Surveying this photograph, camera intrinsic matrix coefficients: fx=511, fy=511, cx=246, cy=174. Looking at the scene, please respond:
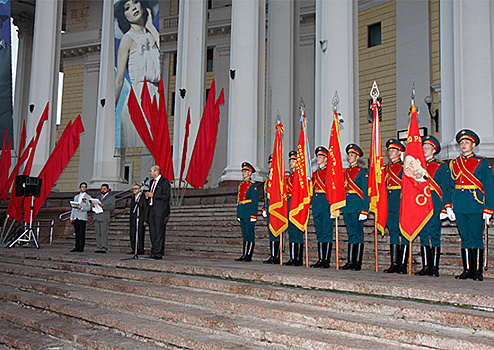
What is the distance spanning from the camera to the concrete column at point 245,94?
51.6 feet

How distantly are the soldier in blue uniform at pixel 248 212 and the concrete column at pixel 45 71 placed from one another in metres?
12.9

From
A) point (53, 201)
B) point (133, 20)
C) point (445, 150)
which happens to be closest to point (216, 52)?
point (133, 20)

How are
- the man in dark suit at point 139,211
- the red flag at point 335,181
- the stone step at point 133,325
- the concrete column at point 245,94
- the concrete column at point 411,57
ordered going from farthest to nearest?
1. the concrete column at point 411,57
2. the concrete column at point 245,94
3. the man in dark suit at point 139,211
4. the red flag at point 335,181
5. the stone step at point 133,325

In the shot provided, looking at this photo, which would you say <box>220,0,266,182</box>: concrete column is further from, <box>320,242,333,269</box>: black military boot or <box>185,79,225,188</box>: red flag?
<box>320,242,333,269</box>: black military boot

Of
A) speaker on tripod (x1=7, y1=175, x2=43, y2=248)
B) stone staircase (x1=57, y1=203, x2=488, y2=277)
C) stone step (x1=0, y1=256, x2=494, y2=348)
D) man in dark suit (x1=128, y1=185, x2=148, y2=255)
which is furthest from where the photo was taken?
speaker on tripod (x1=7, y1=175, x2=43, y2=248)

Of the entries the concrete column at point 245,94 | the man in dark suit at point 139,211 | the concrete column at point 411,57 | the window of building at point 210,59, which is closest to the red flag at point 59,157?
the man in dark suit at point 139,211

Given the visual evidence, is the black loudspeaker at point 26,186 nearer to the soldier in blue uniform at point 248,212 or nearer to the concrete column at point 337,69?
the soldier in blue uniform at point 248,212

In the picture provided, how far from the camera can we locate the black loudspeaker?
40.7 ft

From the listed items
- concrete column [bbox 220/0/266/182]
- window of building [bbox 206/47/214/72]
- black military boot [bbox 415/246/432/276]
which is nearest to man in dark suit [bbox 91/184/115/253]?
concrete column [bbox 220/0/266/182]

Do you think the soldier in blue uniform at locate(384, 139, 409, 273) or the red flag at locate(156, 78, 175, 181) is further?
the red flag at locate(156, 78, 175, 181)

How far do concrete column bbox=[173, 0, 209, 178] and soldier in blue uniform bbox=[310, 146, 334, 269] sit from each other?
1042 cm

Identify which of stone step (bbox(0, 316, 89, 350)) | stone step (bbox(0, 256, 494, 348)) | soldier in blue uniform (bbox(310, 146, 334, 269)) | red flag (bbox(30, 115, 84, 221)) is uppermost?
red flag (bbox(30, 115, 84, 221))

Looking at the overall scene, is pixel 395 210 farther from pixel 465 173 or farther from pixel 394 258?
pixel 465 173

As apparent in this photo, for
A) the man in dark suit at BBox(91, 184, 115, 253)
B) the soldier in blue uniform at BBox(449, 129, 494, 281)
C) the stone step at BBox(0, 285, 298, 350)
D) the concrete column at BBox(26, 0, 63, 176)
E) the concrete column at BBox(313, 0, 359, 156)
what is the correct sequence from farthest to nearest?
the concrete column at BBox(26, 0, 63, 176) < the concrete column at BBox(313, 0, 359, 156) < the man in dark suit at BBox(91, 184, 115, 253) < the soldier in blue uniform at BBox(449, 129, 494, 281) < the stone step at BBox(0, 285, 298, 350)
